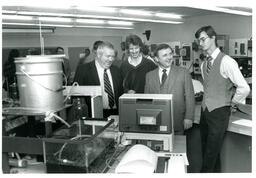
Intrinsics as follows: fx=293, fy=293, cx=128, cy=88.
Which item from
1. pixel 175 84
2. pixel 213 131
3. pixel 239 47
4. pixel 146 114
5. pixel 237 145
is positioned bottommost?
pixel 237 145

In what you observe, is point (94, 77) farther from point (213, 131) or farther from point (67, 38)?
point (67, 38)

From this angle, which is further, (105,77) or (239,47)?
(239,47)

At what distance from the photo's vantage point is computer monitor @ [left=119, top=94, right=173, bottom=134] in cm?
148

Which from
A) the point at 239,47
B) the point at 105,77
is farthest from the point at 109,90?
the point at 239,47

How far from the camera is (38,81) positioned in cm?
125

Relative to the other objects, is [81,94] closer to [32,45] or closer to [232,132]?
[232,132]

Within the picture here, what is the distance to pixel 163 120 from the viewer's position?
1.49m

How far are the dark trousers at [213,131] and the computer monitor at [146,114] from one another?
0.65m

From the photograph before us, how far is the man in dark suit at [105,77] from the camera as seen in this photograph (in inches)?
83.1

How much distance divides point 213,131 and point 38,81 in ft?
4.26

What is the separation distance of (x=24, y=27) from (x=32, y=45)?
0.57 metres

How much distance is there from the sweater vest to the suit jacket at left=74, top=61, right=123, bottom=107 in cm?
67

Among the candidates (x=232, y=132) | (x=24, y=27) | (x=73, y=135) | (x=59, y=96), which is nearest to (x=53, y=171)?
(x=73, y=135)

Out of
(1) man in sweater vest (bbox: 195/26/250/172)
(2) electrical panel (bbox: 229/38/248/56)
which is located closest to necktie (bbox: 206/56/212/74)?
(1) man in sweater vest (bbox: 195/26/250/172)
